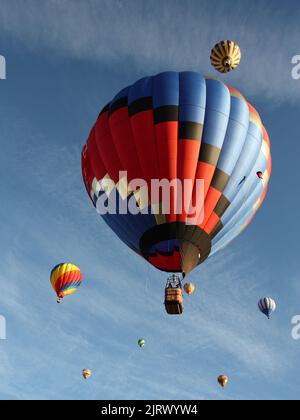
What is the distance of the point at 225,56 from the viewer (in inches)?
762

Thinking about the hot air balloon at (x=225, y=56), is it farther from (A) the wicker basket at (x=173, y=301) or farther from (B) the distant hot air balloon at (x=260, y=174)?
(A) the wicker basket at (x=173, y=301)

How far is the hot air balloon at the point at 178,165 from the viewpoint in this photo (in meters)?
15.8

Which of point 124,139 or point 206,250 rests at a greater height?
point 124,139

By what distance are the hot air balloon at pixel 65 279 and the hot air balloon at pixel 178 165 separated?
10.2 meters

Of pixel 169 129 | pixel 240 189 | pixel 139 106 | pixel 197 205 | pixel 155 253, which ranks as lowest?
pixel 155 253

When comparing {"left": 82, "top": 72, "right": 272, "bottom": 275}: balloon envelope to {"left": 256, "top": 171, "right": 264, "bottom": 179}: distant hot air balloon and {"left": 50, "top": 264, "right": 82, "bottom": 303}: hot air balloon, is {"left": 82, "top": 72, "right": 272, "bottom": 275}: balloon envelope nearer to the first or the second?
{"left": 256, "top": 171, "right": 264, "bottom": 179}: distant hot air balloon

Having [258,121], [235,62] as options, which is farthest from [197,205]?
[235,62]

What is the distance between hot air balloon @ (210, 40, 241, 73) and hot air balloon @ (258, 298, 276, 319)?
1587 centimetres

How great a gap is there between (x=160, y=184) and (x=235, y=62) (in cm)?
763

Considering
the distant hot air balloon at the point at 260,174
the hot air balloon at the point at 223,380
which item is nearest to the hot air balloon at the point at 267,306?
the hot air balloon at the point at 223,380

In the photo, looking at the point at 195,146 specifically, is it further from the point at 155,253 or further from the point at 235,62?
the point at 235,62

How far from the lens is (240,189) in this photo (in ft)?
55.4

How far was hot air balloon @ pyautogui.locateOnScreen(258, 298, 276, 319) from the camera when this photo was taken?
28.3 m

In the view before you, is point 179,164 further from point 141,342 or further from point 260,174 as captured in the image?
point 141,342
